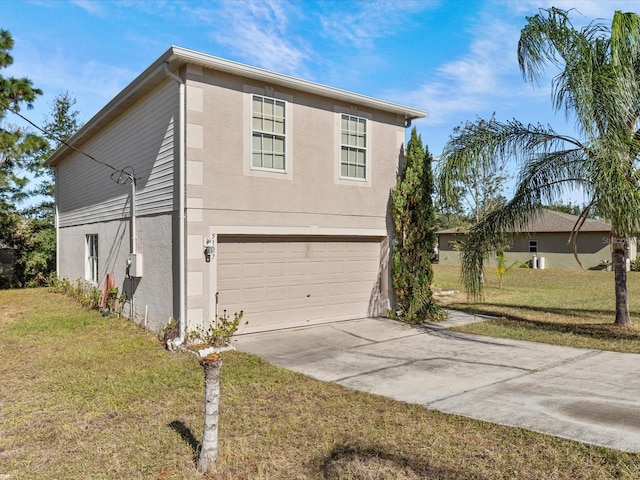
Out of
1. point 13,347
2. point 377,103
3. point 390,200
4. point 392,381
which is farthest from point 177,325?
point 377,103

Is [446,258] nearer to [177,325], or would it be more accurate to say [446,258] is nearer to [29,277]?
[29,277]

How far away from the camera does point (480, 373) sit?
6266 mm

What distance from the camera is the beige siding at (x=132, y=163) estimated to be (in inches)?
332

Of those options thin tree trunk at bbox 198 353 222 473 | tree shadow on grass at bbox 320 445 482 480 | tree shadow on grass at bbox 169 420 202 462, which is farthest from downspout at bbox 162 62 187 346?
tree shadow on grass at bbox 320 445 482 480

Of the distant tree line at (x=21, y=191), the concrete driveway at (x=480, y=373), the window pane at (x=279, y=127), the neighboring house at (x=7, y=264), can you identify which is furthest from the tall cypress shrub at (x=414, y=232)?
the neighboring house at (x=7, y=264)

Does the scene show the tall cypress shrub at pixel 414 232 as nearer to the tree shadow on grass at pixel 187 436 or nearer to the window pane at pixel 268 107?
the window pane at pixel 268 107

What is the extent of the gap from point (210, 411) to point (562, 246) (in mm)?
27721

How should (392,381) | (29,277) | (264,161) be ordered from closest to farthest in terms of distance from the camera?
(392,381)
(264,161)
(29,277)

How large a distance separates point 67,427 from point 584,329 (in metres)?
9.46

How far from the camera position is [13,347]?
25.6 feet

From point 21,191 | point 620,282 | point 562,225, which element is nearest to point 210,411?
point 620,282

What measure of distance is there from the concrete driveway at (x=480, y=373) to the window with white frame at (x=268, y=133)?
11.0 ft

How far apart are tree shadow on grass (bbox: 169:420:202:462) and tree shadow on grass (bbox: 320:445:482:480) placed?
1.11m

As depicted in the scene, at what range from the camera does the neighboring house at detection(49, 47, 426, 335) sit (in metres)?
7.89
